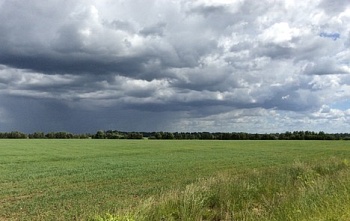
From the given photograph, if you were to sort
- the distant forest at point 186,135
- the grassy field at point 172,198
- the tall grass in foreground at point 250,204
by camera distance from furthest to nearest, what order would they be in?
the distant forest at point 186,135 → the grassy field at point 172,198 → the tall grass in foreground at point 250,204

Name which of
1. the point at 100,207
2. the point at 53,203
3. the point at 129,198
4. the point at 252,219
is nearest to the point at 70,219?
the point at 100,207

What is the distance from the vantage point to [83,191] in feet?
69.2

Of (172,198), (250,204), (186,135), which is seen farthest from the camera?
(186,135)

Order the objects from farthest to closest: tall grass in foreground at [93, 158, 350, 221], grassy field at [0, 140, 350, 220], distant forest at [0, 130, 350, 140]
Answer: distant forest at [0, 130, 350, 140]
grassy field at [0, 140, 350, 220]
tall grass in foreground at [93, 158, 350, 221]

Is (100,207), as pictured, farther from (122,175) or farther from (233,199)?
(122,175)

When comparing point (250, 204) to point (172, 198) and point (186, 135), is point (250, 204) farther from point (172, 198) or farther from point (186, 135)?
A: point (186, 135)

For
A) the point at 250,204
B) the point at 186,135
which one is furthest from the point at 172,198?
the point at 186,135

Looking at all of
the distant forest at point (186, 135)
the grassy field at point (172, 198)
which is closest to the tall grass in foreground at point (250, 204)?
the grassy field at point (172, 198)

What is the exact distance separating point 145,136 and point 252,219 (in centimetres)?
18084

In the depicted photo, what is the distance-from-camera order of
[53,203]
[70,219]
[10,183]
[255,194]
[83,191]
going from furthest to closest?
[10,183], [83,191], [53,203], [255,194], [70,219]

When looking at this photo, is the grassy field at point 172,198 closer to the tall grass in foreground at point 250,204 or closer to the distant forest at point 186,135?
the tall grass in foreground at point 250,204

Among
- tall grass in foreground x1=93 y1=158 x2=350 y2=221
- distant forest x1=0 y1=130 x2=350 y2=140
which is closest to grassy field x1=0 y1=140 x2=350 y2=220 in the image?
tall grass in foreground x1=93 y1=158 x2=350 y2=221

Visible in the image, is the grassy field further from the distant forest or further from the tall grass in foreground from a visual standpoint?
the distant forest

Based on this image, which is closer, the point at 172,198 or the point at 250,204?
the point at 172,198
